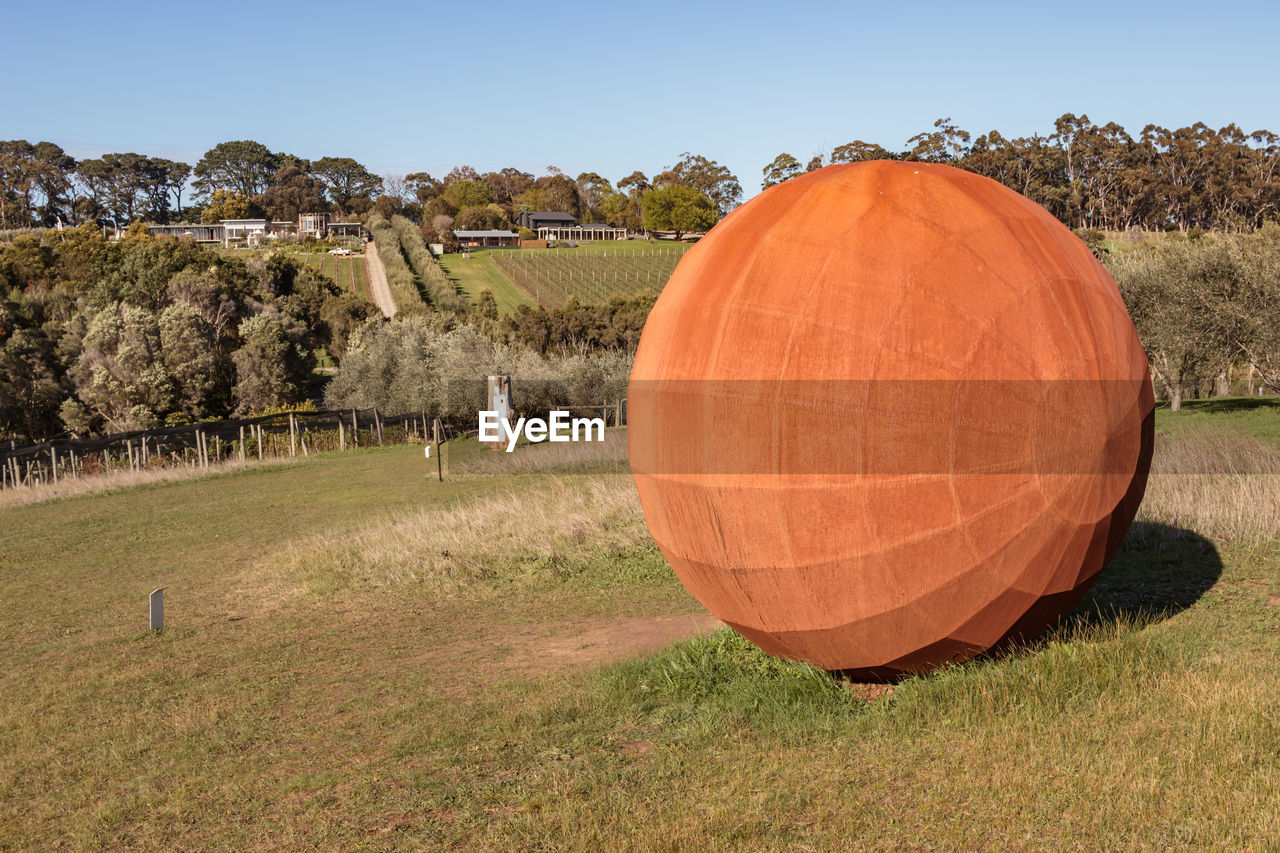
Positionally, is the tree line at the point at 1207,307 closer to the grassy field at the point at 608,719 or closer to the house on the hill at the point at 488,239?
the grassy field at the point at 608,719

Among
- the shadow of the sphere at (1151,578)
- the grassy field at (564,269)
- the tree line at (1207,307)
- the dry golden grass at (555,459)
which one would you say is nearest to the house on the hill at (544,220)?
the grassy field at (564,269)

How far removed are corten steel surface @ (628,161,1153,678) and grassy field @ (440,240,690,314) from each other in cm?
7992

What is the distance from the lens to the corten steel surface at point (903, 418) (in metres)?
5.84

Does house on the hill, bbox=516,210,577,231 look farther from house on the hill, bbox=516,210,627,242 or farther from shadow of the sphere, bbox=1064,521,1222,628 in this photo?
shadow of the sphere, bbox=1064,521,1222,628

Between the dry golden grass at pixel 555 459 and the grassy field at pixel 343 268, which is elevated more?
the grassy field at pixel 343 268

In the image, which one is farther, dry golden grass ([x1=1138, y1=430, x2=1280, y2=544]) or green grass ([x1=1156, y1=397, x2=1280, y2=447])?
green grass ([x1=1156, y1=397, x2=1280, y2=447])

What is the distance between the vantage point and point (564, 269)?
110750mm

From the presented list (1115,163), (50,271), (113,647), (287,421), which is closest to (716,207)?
(1115,163)

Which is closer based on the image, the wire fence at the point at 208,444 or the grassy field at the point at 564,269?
the wire fence at the point at 208,444

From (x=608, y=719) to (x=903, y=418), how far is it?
2997mm

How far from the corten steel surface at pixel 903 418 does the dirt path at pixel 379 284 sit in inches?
3049

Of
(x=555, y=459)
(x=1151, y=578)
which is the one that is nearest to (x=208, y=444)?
(x=555, y=459)

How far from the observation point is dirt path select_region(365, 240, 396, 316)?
8806 centimetres

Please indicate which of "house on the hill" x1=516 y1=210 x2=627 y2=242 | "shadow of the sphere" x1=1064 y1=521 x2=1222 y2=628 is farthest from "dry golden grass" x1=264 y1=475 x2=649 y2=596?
"house on the hill" x1=516 y1=210 x2=627 y2=242
